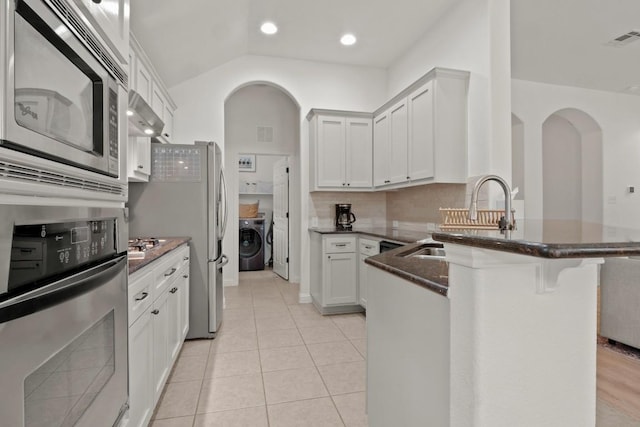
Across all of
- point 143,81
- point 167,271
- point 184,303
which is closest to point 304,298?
point 184,303

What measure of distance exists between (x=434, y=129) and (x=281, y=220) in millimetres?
3374

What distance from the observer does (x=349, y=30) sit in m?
3.72

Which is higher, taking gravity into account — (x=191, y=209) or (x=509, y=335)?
(x=191, y=209)

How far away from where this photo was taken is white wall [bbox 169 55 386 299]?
13.5 ft

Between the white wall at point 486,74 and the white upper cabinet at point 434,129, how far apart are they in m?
0.09

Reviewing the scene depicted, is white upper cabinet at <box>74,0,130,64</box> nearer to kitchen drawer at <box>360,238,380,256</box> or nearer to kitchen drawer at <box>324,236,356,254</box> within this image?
kitchen drawer at <box>360,238,380,256</box>

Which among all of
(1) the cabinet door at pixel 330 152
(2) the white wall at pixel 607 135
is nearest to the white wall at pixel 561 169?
(2) the white wall at pixel 607 135

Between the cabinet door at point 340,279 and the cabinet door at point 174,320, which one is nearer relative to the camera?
the cabinet door at point 174,320

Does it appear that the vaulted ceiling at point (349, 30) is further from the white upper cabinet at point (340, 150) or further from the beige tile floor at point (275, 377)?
the beige tile floor at point (275, 377)

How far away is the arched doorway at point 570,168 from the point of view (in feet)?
18.3

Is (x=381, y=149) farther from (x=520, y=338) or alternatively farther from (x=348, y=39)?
(x=520, y=338)

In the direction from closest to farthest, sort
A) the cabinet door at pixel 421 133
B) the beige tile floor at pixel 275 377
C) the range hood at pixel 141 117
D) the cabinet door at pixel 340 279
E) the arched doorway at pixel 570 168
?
the range hood at pixel 141 117, the beige tile floor at pixel 275 377, the cabinet door at pixel 421 133, the cabinet door at pixel 340 279, the arched doorway at pixel 570 168

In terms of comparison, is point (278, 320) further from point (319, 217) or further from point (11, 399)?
point (11, 399)

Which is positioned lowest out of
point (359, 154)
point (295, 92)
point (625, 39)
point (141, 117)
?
point (141, 117)
